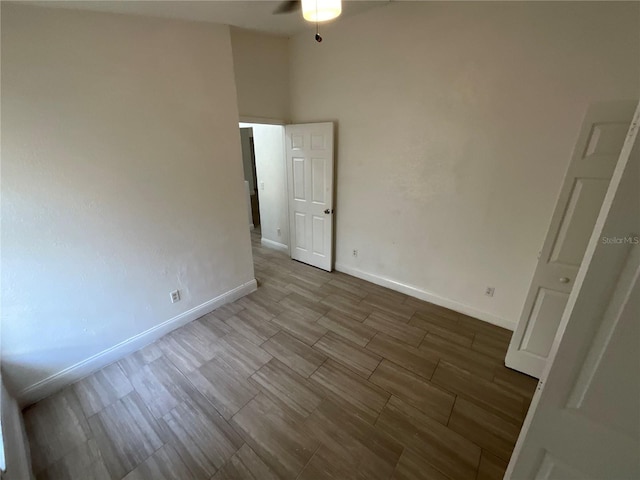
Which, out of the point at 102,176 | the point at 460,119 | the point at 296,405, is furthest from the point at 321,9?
the point at 296,405

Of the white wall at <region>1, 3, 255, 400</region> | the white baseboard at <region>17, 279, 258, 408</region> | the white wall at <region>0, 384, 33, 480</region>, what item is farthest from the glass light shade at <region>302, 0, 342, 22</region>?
the white wall at <region>0, 384, 33, 480</region>

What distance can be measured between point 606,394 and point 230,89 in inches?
128

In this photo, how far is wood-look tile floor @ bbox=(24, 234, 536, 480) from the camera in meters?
1.55

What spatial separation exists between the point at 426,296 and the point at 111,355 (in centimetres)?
328

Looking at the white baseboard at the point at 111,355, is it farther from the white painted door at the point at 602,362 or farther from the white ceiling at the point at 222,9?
the white painted door at the point at 602,362

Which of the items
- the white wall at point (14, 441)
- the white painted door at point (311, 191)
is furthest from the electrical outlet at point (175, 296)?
the white painted door at point (311, 191)

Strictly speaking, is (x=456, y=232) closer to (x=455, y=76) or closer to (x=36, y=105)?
(x=455, y=76)

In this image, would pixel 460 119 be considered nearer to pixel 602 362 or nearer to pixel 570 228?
pixel 570 228

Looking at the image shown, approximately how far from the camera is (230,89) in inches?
104

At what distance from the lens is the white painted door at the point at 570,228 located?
1.59m

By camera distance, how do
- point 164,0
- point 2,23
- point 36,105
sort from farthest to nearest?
point 164,0 → point 36,105 → point 2,23

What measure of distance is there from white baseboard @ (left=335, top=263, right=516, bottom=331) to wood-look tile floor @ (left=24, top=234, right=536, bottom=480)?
0.11 metres

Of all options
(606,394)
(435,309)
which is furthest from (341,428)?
(435,309)

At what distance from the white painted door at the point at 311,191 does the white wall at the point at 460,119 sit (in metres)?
0.19
